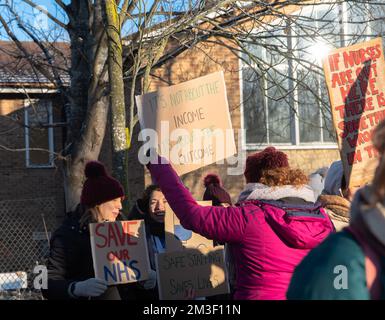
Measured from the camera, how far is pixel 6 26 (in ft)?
33.3

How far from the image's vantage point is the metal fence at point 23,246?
9.70m

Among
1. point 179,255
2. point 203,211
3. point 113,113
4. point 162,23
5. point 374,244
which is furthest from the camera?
point 162,23

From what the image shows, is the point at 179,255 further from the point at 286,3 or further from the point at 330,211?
the point at 286,3

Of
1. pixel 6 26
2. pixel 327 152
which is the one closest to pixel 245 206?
pixel 6 26

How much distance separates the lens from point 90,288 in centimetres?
402

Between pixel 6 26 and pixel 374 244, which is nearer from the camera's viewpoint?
pixel 374 244

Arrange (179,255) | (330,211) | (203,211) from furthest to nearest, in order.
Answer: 1. (179,255)
2. (330,211)
3. (203,211)

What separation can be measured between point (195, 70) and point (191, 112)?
9.52 meters

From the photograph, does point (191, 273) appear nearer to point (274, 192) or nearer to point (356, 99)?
point (274, 192)

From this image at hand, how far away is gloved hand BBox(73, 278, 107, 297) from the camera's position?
13.1 ft

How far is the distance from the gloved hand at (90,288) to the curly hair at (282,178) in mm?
1091

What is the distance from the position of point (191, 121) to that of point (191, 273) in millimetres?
1073

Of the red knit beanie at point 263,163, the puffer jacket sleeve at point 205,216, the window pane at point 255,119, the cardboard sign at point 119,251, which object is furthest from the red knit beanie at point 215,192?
the window pane at point 255,119

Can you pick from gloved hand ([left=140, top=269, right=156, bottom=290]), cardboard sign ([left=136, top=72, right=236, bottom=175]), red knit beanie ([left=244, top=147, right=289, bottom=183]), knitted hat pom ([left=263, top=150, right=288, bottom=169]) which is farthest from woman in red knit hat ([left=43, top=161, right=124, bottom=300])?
knitted hat pom ([left=263, top=150, right=288, bottom=169])
